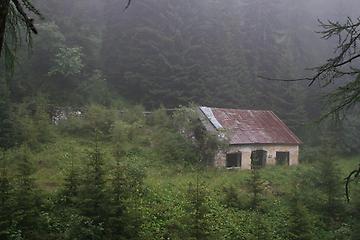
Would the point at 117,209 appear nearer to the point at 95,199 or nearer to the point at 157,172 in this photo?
the point at 95,199

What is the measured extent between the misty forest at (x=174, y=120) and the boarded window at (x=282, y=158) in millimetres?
127

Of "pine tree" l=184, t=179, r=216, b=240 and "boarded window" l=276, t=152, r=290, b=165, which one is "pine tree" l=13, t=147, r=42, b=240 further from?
"boarded window" l=276, t=152, r=290, b=165

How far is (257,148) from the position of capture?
24500 mm

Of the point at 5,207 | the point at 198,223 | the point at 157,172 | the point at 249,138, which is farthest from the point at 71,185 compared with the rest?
the point at 249,138

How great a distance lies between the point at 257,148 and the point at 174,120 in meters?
5.72

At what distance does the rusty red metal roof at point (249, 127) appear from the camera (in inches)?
947

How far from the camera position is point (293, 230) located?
12.9m

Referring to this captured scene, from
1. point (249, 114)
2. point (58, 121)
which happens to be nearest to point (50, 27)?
Result: point (58, 121)

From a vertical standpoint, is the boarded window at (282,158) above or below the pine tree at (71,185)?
above

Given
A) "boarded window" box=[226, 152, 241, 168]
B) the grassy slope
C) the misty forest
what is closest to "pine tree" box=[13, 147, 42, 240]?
the misty forest

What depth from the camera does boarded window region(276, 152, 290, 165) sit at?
26.1 meters

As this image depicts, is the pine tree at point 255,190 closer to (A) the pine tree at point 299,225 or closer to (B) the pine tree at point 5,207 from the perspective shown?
(A) the pine tree at point 299,225

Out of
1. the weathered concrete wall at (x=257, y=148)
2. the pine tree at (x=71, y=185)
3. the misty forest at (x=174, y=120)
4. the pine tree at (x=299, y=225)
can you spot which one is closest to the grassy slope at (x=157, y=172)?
the misty forest at (x=174, y=120)

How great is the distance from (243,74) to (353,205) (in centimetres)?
2347
